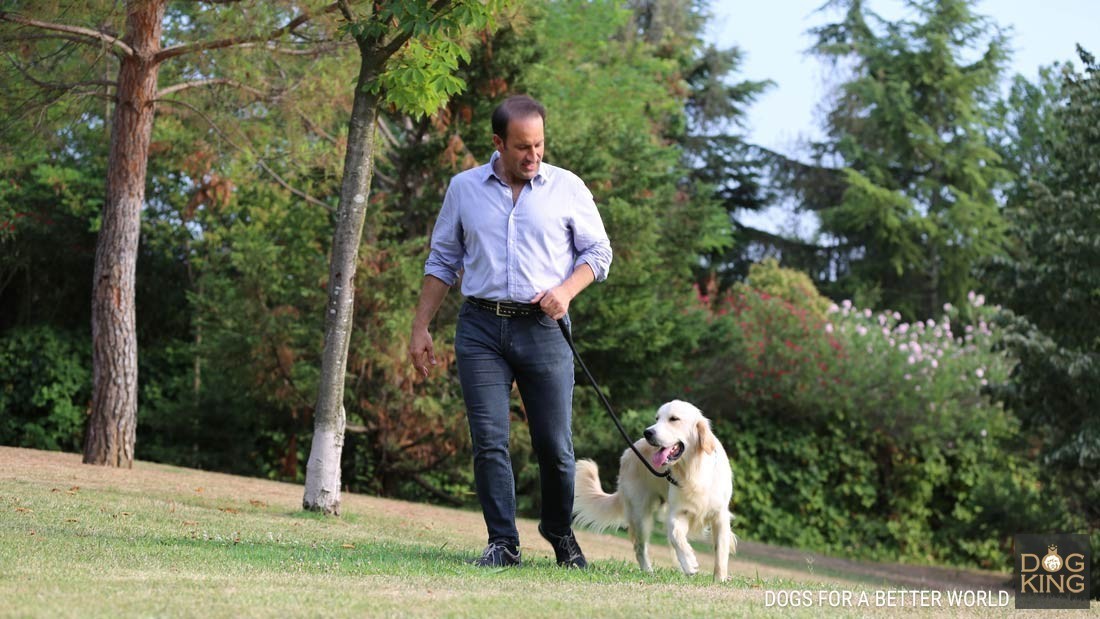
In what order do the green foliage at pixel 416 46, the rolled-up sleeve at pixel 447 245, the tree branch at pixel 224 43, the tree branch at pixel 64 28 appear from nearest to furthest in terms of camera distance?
the rolled-up sleeve at pixel 447 245, the green foliage at pixel 416 46, the tree branch at pixel 64 28, the tree branch at pixel 224 43

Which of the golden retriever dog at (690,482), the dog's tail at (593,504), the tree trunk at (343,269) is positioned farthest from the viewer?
the tree trunk at (343,269)

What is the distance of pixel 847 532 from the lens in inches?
753

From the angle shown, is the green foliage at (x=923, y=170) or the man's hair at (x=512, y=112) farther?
the green foliage at (x=923, y=170)

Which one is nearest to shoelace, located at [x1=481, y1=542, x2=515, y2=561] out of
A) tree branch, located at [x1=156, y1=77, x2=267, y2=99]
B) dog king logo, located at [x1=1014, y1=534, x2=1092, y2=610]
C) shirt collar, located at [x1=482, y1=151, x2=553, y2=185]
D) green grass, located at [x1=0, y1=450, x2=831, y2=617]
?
green grass, located at [x1=0, y1=450, x2=831, y2=617]

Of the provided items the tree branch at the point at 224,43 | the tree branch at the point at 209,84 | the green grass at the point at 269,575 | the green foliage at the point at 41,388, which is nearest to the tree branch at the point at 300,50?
the tree branch at the point at 224,43

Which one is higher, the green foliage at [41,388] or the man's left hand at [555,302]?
the man's left hand at [555,302]

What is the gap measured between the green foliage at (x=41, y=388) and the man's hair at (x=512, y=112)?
1643cm

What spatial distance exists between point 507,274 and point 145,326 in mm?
17042

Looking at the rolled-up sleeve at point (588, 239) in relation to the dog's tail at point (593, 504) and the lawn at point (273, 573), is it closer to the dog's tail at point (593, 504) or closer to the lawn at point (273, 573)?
the lawn at point (273, 573)

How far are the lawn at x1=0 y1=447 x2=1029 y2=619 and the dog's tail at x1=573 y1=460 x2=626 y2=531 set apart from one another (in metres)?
0.69

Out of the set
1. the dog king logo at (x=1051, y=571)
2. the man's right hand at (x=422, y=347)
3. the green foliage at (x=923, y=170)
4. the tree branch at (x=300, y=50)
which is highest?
the green foliage at (x=923, y=170)

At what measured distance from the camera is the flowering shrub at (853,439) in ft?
62.0

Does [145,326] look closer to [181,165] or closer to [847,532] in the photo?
[181,165]

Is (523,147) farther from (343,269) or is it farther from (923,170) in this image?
(923,170)
